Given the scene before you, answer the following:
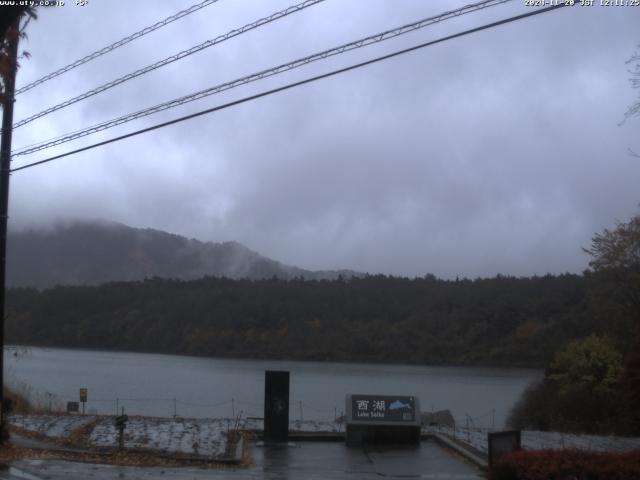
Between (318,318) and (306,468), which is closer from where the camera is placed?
(306,468)

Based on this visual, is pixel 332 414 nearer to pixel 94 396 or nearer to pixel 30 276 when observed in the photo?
pixel 94 396

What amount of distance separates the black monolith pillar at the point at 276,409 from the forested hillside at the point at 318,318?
4457 centimetres

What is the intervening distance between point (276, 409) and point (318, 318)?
61664 mm

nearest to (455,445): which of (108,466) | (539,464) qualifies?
(108,466)

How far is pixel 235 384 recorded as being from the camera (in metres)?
53.9

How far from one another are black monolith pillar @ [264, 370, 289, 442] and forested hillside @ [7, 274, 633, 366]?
44.6 metres

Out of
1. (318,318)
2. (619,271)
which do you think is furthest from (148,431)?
(318,318)

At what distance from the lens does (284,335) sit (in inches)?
3287

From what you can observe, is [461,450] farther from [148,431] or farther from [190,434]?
[148,431]

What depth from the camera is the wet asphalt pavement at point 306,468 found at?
1681cm

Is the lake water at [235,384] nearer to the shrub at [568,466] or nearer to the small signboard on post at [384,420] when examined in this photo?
the small signboard on post at [384,420]

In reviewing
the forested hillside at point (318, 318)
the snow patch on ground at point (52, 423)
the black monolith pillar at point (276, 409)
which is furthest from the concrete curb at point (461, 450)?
the forested hillside at point (318, 318)

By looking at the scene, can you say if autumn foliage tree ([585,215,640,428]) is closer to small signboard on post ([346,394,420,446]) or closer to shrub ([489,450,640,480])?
small signboard on post ([346,394,420,446])

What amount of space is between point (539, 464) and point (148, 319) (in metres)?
83.1
